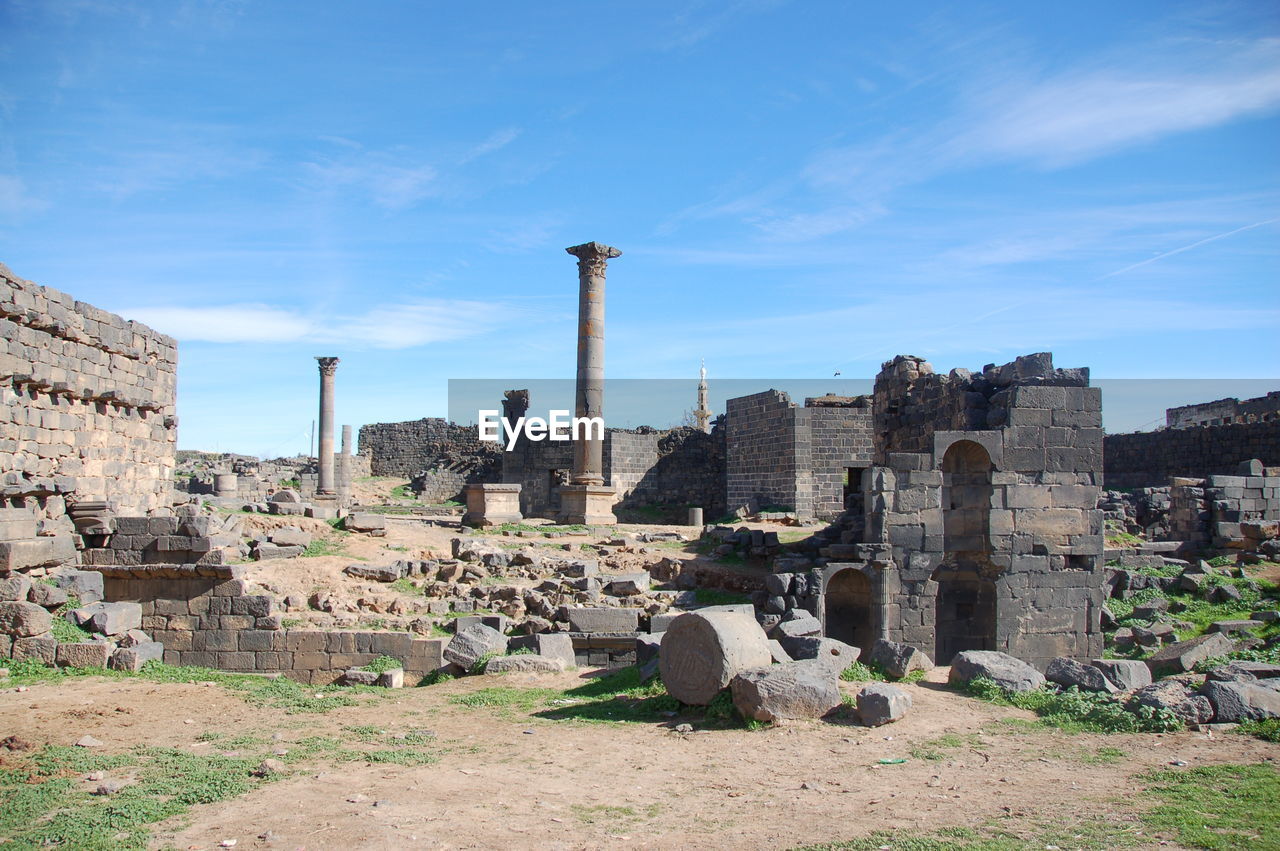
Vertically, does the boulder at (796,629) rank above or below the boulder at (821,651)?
above

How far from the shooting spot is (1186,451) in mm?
29938

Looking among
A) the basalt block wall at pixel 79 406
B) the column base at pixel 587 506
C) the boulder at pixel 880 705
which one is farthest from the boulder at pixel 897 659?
the column base at pixel 587 506

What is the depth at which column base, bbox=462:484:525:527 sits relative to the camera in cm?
2295

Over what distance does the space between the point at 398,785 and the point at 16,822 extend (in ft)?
8.05

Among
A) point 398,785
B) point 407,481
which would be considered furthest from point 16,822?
point 407,481

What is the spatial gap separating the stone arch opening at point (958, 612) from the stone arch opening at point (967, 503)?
0.37 m

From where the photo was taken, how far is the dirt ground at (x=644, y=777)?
601 centimetres

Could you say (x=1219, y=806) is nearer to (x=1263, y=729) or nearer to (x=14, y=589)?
(x=1263, y=729)

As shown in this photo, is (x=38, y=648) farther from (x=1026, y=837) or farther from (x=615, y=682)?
(x=1026, y=837)

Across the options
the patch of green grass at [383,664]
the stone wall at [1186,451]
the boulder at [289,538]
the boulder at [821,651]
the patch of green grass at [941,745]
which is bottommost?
the patch of green grass at [383,664]

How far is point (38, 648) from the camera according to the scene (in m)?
11.0

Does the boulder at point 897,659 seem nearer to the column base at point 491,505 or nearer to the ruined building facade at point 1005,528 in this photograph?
the ruined building facade at point 1005,528

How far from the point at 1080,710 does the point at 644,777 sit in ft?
14.0

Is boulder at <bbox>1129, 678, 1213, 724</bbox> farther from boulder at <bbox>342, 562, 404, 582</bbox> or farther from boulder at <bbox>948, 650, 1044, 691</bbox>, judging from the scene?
boulder at <bbox>342, 562, 404, 582</bbox>
